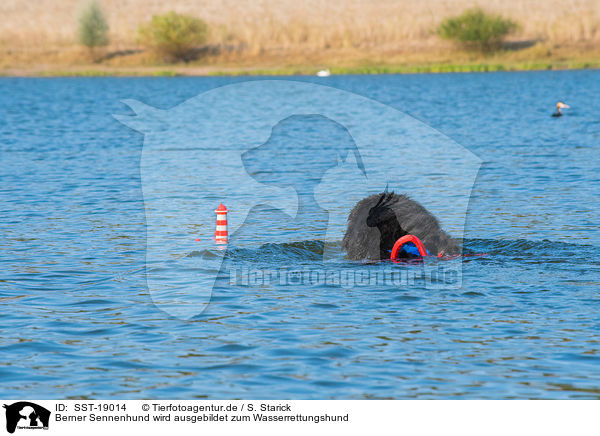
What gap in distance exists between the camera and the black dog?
14578 mm

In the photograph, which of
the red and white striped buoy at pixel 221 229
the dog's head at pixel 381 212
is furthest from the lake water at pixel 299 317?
the red and white striped buoy at pixel 221 229

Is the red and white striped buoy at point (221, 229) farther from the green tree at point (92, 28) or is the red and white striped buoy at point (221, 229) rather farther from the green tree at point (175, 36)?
the green tree at point (92, 28)

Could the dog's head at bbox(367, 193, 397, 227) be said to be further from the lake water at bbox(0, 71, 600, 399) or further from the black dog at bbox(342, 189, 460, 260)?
the lake water at bbox(0, 71, 600, 399)

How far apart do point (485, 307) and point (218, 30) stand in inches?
3650

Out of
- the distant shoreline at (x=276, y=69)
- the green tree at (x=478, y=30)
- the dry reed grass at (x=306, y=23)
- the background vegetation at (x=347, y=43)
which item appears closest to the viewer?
the distant shoreline at (x=276, y=69)

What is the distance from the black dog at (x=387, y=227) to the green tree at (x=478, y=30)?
254 ft

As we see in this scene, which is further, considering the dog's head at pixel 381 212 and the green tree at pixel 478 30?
the green tree at pixel 478 30

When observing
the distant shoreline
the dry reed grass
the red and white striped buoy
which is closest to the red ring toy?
the red and white striped buoy

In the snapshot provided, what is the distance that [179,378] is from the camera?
9602 mm

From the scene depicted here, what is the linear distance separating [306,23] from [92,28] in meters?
23.8

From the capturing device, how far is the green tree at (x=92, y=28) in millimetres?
96375
